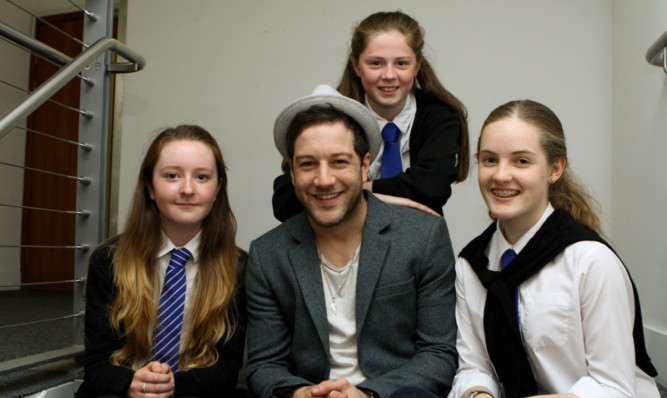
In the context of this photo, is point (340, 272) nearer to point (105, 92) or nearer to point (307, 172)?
point (307, 172)

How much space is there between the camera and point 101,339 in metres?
1.62

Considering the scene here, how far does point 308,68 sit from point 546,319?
8.08 feet

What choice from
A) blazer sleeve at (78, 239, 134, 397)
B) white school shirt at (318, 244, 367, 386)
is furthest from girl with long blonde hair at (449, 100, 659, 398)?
blazer sleeve at (78, 239, 134, 397)

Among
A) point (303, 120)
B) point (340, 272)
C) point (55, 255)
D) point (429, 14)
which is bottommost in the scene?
point (55, 255)

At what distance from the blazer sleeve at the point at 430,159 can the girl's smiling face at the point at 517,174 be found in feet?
1.12

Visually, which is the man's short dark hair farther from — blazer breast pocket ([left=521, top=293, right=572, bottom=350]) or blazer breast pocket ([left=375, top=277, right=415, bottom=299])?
blazer breast pocket ([left=521, top=293, right=572, bottom=350])

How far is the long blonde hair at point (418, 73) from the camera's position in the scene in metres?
1.87

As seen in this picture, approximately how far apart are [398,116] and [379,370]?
0.90 m

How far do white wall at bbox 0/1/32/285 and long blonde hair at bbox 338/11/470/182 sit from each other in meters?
4.04

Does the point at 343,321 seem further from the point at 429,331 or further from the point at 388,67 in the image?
the point at 388,67

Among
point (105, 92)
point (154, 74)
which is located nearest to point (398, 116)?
point (105, 92)

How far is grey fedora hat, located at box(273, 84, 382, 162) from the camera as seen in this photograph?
60.9 inches

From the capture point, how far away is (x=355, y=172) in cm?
151

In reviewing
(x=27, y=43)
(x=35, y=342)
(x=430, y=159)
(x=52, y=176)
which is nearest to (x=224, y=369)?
(x=430, y=159)
